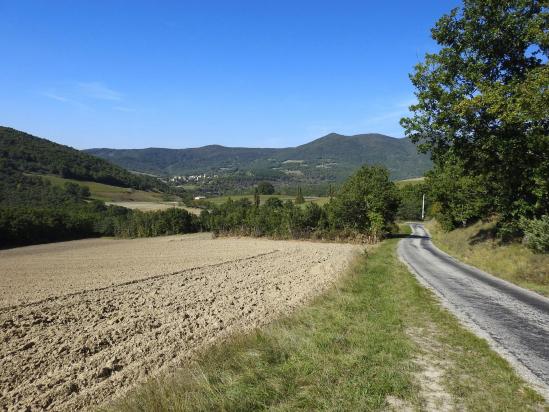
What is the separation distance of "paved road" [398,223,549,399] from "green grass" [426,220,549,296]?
2.86ft

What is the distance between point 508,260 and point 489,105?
911 cm

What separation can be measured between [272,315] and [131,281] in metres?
18.9

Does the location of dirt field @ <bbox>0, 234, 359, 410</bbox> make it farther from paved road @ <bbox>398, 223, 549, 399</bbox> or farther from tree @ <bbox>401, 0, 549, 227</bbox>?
tree @ <bbox>401, 0, 549, 227</bbox>

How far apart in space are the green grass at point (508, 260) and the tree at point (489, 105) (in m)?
2.91

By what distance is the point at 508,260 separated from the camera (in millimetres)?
23641

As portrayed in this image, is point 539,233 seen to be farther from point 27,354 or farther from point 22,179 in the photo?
point 22,179

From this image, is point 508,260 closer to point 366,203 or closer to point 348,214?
point 366,203

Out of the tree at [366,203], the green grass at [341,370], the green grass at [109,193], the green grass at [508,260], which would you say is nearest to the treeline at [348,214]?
the tree at [366,203]

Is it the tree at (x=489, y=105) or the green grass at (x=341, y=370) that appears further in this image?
the tree at (x=489, y=105)

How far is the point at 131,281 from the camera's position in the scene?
3127cm

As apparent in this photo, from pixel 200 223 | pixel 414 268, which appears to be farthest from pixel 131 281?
pixel 200 223

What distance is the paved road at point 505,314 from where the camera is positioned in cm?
870

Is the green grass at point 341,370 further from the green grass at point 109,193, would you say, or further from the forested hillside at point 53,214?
the green grass at point 109,193

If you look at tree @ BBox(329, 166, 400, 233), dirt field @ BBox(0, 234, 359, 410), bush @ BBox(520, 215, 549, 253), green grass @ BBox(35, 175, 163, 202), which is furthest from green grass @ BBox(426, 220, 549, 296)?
green grass @ BBox(35, 175, 163, 202)
